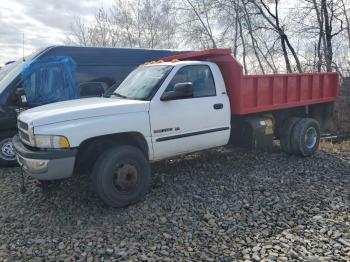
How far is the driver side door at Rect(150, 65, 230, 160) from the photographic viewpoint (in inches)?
204

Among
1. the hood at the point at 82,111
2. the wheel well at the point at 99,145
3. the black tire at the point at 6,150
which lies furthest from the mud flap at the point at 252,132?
the black tire at the point at 6,150

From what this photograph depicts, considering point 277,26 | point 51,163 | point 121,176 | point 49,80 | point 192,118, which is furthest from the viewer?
point 277,26

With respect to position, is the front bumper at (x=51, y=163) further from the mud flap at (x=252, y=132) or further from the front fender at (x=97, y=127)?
the mud flap at (x=252, y=132)

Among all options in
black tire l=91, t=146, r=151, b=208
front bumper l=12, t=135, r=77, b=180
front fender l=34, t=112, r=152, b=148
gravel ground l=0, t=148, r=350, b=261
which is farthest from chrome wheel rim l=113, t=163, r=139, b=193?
front bumper l=12, t=135, r=77, b=180

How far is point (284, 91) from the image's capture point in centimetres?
709

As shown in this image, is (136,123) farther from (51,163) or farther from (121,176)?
(51,163)

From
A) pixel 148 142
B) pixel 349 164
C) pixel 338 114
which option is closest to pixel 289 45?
pixel 338 114

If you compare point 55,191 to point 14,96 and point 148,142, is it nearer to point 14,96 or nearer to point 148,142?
point 148,142

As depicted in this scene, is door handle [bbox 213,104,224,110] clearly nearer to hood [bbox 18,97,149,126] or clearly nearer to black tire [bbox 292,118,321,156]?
hood [bbox 18,97,149,126]

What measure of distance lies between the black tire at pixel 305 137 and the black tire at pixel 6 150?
226 inches

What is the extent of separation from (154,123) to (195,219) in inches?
57.1

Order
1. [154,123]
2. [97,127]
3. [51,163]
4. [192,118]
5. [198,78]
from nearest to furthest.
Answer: [51,163] < [97,127] < [154,123] < [192,118] < [198,78]

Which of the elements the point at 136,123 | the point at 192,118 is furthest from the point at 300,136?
the point at 136,123

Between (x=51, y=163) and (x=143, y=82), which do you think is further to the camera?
(x=143, y=82)
